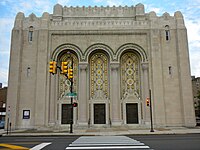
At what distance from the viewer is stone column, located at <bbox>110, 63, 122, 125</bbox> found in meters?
28.1

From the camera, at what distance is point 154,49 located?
97.1 ft

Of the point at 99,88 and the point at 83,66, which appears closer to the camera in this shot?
the point at 83,66

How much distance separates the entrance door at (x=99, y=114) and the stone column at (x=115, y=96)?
1481mm

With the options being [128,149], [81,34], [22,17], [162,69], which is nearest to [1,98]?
[22,17]

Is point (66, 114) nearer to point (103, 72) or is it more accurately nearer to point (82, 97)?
point (82, 97)

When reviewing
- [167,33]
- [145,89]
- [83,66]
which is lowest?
[145,89]

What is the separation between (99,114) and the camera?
2923cm

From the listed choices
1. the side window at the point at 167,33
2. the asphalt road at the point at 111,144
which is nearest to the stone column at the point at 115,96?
the side window at the point at 167,33

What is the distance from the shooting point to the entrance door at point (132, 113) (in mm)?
28927

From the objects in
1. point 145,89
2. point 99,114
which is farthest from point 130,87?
point 99,114

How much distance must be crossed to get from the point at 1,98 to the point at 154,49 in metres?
47.5

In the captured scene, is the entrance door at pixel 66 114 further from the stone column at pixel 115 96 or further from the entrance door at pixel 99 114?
the stone column at pixel 115 96

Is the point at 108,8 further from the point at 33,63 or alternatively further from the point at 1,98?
the point at 1,98

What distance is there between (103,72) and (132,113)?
710 cm
